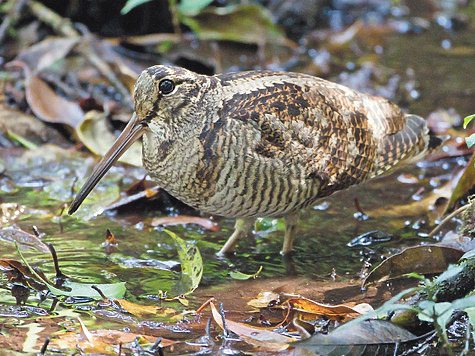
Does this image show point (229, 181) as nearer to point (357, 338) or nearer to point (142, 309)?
point (142, 309)

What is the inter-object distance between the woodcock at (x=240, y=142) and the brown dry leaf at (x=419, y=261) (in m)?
0.66

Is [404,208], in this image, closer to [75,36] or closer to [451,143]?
[451,143]

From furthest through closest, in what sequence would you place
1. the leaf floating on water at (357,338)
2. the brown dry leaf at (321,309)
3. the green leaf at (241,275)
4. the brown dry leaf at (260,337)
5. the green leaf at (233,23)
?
1. the green leaf at (233,23)
2. the green leaf at (241,275)
3. the brown dry leaf at (321,309)
4. the brown dry leaf at (260,337)
5. the leaf floating on water at (357,338)

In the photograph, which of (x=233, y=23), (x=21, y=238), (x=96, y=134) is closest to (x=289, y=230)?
(x=21, y=238)

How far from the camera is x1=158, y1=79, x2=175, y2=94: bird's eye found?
13.0 ft

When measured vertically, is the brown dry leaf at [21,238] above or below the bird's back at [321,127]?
below

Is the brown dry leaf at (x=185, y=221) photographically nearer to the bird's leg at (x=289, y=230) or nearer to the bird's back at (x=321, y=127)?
the bird's leg at (x=289, y=230)

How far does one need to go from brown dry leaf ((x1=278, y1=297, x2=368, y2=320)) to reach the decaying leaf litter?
14mm

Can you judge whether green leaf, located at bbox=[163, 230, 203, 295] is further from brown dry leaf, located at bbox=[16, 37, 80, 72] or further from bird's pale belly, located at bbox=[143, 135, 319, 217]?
brown dry leaf, located at bbox=[16, 37, 80, 72]

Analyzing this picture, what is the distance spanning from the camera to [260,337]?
3365 mm

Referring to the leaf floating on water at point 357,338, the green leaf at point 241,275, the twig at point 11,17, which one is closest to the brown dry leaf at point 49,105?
the twig at point 11,17

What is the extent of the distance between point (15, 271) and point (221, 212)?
47.5 inches

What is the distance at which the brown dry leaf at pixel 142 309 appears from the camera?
12.0 ft

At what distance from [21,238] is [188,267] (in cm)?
114
